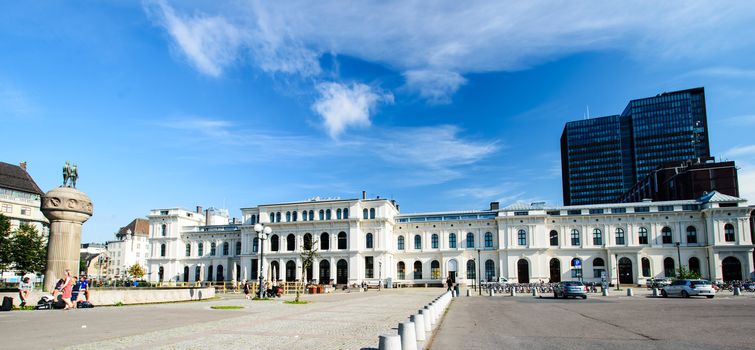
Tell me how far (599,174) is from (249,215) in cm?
12554

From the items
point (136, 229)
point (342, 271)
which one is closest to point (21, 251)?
point (342, 271)

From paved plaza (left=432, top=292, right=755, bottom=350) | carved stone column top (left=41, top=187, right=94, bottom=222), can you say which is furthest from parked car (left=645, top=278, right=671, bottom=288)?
carved stone column top (left=41, top=187, right=94, bottom=222)

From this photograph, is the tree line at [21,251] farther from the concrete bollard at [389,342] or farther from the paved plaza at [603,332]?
the concrete bollard at [389,342]

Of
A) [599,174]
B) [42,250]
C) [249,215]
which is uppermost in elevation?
[599,174]

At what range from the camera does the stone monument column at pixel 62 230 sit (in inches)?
1025

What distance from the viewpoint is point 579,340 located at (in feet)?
43.5

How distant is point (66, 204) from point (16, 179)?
233 feet

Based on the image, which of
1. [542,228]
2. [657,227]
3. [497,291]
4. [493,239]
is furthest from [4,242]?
Answer: [657,227]

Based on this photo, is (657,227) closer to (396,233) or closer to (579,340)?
(396,233)

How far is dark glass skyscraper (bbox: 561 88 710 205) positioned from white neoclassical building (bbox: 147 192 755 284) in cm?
7824

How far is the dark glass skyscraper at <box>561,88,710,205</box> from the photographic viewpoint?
14350 centimetres

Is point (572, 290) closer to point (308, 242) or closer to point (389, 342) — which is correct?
point (389, 342)

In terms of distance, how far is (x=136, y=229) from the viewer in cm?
14000

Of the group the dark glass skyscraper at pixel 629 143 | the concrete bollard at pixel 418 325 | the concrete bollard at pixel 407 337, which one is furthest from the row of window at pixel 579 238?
the dark glass skyscraper at pixel 629 143
